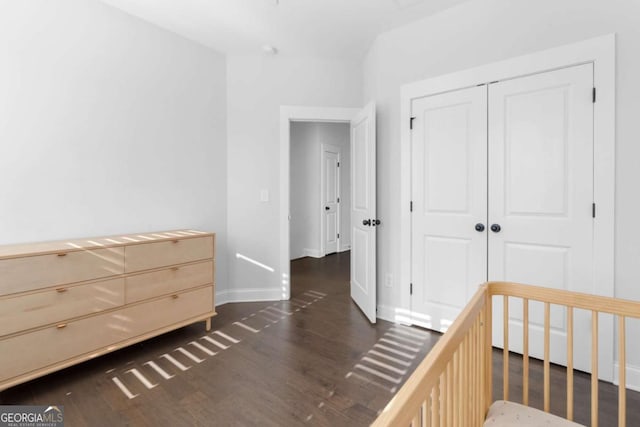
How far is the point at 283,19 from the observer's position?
278cm

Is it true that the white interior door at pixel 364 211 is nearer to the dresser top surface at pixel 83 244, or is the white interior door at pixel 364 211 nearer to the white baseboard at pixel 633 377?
the dresser top surface at pixel 83 244

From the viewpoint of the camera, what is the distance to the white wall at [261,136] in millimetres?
3512

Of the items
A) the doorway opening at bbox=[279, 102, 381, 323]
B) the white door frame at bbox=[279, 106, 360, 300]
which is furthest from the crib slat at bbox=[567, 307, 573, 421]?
the white door frame at bbox=[279, 106, 360, 300]

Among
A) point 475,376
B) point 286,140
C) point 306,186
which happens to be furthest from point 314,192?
point 475,376

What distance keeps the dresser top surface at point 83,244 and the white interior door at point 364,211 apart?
56.7 inches

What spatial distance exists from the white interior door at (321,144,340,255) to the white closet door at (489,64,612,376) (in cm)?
379

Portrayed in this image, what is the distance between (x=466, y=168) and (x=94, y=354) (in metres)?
2.92

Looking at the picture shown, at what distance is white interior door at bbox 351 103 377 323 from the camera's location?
2938mm

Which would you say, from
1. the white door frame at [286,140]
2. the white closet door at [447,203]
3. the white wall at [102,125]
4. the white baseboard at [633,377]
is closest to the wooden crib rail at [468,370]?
the white baseboard at [633,377]

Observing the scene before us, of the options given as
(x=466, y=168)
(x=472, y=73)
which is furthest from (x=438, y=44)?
(x=466, y=168)

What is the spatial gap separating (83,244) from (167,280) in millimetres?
610

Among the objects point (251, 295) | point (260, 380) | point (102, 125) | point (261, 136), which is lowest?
point (260, 380)

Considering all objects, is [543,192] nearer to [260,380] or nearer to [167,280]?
[260,380]

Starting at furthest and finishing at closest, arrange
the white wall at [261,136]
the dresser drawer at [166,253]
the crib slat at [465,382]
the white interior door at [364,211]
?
the white wall at [261,136] → the white interior door at [364,211] → the dresser drawer at [166,253] → the crib slat at [465,382]
